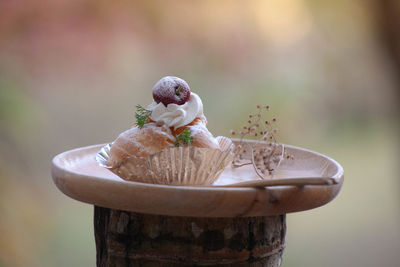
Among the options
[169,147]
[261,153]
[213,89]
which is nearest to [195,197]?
[169,147]

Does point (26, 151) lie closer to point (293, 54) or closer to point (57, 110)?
point (57, 110)

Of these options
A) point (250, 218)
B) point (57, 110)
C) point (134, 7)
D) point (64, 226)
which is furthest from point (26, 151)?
point (250, 218)

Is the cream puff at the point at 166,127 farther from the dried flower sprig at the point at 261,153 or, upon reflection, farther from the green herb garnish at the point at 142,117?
the dried flower sprig at the point at 261,153

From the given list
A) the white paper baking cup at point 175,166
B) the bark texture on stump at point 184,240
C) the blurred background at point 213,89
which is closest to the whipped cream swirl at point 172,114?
the white paper baking cup at point 175,166

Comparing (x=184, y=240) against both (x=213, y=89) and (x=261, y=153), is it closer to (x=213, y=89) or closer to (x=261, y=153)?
(x=261, y=153)

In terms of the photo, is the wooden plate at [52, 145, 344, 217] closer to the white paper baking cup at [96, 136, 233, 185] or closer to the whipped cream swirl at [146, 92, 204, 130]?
the white paper baking cup at [96, 136, 233, 185]

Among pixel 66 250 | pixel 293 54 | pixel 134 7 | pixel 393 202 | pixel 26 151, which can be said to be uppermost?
pixel 134 7
